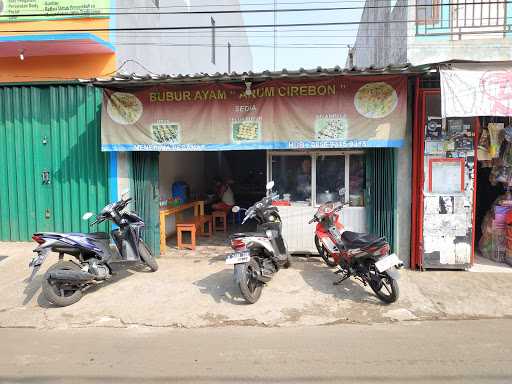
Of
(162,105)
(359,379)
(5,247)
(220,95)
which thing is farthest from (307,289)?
(5,247)

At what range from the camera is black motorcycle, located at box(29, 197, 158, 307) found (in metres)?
5.15

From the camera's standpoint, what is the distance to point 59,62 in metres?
8.12

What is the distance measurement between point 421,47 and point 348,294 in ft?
15.0

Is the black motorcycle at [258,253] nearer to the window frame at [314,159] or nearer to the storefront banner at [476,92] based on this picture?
the window frame at [314,159]

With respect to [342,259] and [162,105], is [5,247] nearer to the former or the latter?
[162,105]

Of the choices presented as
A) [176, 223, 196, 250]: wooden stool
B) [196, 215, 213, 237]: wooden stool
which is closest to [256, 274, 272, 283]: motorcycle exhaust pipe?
[176, 223, 196, 250]: wooden stool

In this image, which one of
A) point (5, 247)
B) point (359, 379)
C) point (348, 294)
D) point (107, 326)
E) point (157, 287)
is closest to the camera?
point (359, 379)

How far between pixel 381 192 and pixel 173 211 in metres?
4.30

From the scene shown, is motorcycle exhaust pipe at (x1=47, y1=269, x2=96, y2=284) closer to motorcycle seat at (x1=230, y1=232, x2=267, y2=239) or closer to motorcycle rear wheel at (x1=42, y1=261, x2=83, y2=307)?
motorcycle rear wheel at (x1=42, y1=261, x2=83, y2=307)

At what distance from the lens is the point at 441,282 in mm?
6004

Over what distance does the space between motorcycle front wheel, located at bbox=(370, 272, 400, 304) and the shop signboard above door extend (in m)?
2.34

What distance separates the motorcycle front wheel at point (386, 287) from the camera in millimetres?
4996

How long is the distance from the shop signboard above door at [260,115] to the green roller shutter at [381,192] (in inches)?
19.8

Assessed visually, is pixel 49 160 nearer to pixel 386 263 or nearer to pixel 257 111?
pixel 257 111
